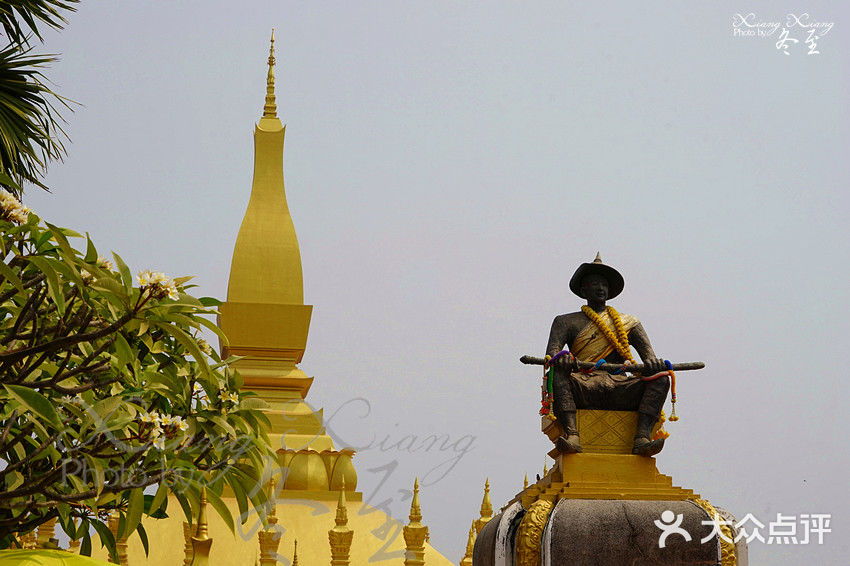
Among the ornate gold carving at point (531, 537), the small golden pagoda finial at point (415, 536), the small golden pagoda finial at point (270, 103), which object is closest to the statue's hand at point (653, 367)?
the ornate gold carving at point (531, 537)

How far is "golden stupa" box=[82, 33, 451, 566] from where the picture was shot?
15.3m

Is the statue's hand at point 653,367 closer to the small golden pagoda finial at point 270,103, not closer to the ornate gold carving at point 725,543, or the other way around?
the ornate gold carving at point 725,543

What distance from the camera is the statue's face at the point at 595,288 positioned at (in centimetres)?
1128

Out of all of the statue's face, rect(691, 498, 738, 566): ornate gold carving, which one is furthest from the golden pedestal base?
the statue's face

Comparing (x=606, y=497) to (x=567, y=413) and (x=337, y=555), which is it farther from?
(x=337, y=555)

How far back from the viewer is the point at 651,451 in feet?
35.0

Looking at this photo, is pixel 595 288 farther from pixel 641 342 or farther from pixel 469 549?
pixel 469 549

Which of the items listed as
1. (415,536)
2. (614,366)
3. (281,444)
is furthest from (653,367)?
(281,444)

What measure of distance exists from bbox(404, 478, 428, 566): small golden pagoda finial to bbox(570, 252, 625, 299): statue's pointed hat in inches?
139

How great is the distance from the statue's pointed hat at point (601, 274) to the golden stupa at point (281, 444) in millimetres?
3671

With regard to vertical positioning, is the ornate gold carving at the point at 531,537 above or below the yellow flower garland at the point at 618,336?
below

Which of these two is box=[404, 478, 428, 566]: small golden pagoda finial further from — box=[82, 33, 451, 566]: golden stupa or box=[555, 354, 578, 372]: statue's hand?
box=[555, 354, 578, 372]: statue's hand

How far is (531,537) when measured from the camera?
10070 mm

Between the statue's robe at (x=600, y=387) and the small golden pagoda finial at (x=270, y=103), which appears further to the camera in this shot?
the small golden pagoda finial at (x=270, y=103)
